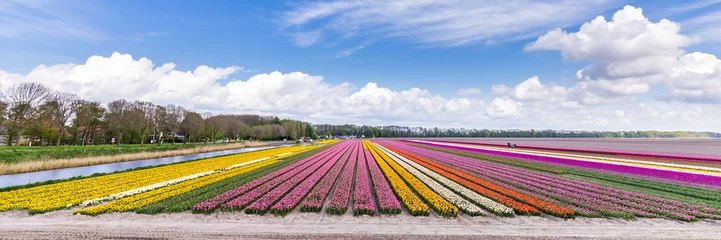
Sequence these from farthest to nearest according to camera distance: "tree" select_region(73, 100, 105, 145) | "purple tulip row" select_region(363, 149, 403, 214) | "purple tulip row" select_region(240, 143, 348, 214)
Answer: "tree" select_region(73, 100, 105, 145), "purple tulip row" select_region(240, 143, 348, 214), "purple tulip row" select_region(363, 149, 403, 214)

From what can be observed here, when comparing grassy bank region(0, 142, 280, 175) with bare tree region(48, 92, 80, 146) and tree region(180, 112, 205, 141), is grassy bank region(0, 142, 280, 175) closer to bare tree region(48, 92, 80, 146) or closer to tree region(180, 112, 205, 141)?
bare tree region(48, 92, 80, 146)

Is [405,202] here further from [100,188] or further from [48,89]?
[48,89]

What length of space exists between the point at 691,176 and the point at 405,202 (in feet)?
71.1

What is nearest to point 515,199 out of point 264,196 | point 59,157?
point 264,196

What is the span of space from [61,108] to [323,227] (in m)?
71.0

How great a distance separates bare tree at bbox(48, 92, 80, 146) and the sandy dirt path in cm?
5898

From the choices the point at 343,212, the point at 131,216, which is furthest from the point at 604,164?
the point at 131,216

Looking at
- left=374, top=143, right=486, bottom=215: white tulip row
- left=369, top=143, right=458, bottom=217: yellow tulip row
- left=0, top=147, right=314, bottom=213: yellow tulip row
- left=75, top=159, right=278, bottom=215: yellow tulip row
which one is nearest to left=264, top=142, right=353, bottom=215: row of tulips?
left=75, top=159, right=278, bottom=215: yellow tulip row

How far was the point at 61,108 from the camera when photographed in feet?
183

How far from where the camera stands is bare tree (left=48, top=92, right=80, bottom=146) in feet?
176

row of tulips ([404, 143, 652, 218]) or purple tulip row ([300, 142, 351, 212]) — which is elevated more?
purple tulip row ([300, 142, 351, 212])

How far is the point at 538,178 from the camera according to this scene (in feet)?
66.6

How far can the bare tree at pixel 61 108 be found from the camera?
176 ft

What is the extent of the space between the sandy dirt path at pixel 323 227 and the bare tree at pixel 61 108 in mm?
58982
